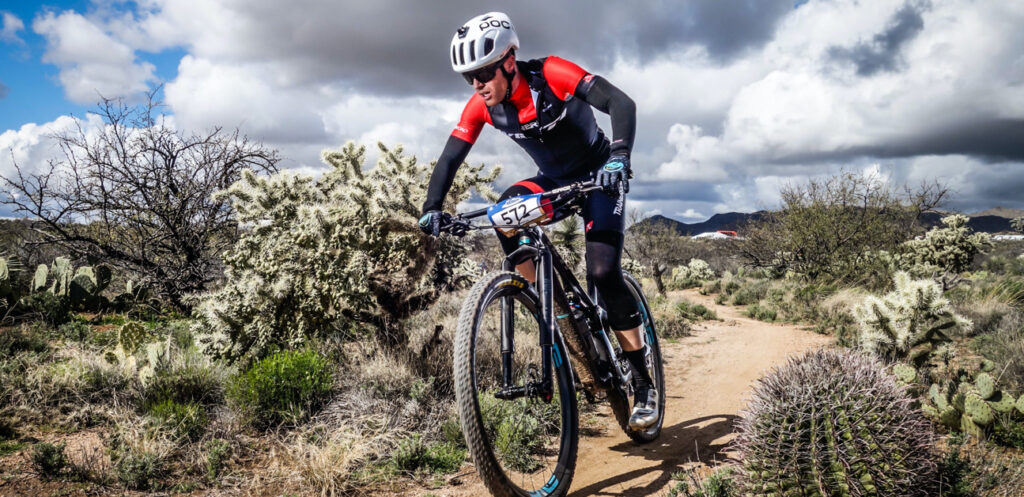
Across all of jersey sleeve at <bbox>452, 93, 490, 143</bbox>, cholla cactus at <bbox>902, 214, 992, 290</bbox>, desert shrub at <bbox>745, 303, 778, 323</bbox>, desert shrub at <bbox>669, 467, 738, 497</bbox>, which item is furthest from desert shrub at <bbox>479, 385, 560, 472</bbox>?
cholla cactus at <bbox>902, 214, 992, 290</bbox>

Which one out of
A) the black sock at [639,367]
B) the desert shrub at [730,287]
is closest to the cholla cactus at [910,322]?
the black sock at [639,367]

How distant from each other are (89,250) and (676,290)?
701 inches

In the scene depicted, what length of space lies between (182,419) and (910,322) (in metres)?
6.81

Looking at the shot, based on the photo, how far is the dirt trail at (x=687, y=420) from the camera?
3477 millimetres

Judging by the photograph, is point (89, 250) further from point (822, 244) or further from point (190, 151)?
point (822, 244)

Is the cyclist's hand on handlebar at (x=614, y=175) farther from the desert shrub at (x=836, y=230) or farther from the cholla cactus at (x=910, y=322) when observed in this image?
the desert shrub at (x=836, y=230)

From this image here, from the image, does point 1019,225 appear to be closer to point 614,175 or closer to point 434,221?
point 614,175

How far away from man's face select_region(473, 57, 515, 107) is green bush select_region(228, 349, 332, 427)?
256 cm

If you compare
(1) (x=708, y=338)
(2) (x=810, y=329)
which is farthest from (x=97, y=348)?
(2) (x=810, y=329)

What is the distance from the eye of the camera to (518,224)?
9.95ft

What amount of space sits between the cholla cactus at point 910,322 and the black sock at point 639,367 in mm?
3497

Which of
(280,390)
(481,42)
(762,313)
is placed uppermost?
(481,42)

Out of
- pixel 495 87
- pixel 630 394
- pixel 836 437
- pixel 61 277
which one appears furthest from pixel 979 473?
pixel 61 277

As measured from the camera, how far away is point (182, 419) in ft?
12.8
